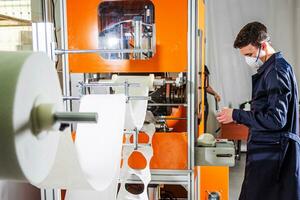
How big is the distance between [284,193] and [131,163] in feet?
3.09

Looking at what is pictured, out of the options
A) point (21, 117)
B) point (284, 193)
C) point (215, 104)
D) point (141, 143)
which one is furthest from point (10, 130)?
point (215, 104)

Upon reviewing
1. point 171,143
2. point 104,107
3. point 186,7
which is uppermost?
point 186,7

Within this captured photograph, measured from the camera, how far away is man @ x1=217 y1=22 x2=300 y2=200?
201 cm

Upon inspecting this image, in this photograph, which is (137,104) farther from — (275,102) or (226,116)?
(275,102)

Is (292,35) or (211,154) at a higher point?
(292,35)

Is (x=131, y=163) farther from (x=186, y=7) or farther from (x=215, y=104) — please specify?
(x=215, y=104)

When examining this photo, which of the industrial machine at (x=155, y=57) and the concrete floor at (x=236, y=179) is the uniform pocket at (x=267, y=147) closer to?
the industrial machine at (x=155, y=57)

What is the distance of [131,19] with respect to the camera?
222cm

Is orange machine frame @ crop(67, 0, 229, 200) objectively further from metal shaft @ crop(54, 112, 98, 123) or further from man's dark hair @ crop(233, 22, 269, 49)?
metal shaft @ crop(54, 112, 98, 123)

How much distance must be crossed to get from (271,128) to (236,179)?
246cm

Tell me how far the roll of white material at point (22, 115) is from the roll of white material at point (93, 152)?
236 mm

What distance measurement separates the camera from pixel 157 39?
2.08 m

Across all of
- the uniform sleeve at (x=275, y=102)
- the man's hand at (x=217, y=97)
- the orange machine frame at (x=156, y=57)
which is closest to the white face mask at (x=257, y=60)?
the uniform sleeve at (x=275, y=102)

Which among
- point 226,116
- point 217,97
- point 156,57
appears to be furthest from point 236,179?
point 156,57
